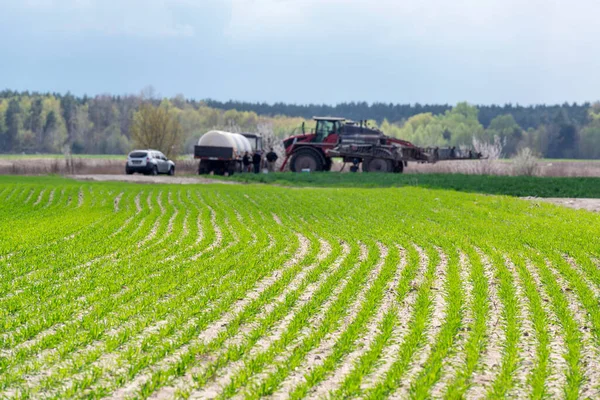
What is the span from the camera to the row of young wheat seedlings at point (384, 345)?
5922mm

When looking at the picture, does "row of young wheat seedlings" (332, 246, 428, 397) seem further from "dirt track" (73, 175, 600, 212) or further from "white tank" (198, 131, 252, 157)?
"white tank" (198, 131, 252, 157)

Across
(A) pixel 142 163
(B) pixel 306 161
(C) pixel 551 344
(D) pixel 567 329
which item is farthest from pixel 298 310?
(A) pixel 142 163

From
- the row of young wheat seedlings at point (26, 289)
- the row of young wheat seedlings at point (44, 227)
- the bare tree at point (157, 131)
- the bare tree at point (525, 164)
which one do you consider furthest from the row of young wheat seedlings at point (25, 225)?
the bare tree at point (157, 131)

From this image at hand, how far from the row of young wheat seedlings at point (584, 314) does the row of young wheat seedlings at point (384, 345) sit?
5.39ft

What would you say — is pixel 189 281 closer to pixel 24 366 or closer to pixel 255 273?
pixel 255 273

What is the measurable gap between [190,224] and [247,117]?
5515 inches

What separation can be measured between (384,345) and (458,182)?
1129 inches

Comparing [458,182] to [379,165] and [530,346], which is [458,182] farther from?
Result: [530,346]

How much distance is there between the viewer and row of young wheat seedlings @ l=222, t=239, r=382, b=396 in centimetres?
596

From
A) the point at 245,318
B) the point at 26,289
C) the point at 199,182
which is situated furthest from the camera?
the point at 199,182

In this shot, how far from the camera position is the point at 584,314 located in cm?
856

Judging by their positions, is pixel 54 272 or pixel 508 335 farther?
pixel 54 272

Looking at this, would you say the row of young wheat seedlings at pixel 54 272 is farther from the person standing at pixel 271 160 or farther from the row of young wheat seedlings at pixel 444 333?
the person standing at pixel 271 160

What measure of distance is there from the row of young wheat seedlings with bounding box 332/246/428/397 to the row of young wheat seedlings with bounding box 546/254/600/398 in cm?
164
